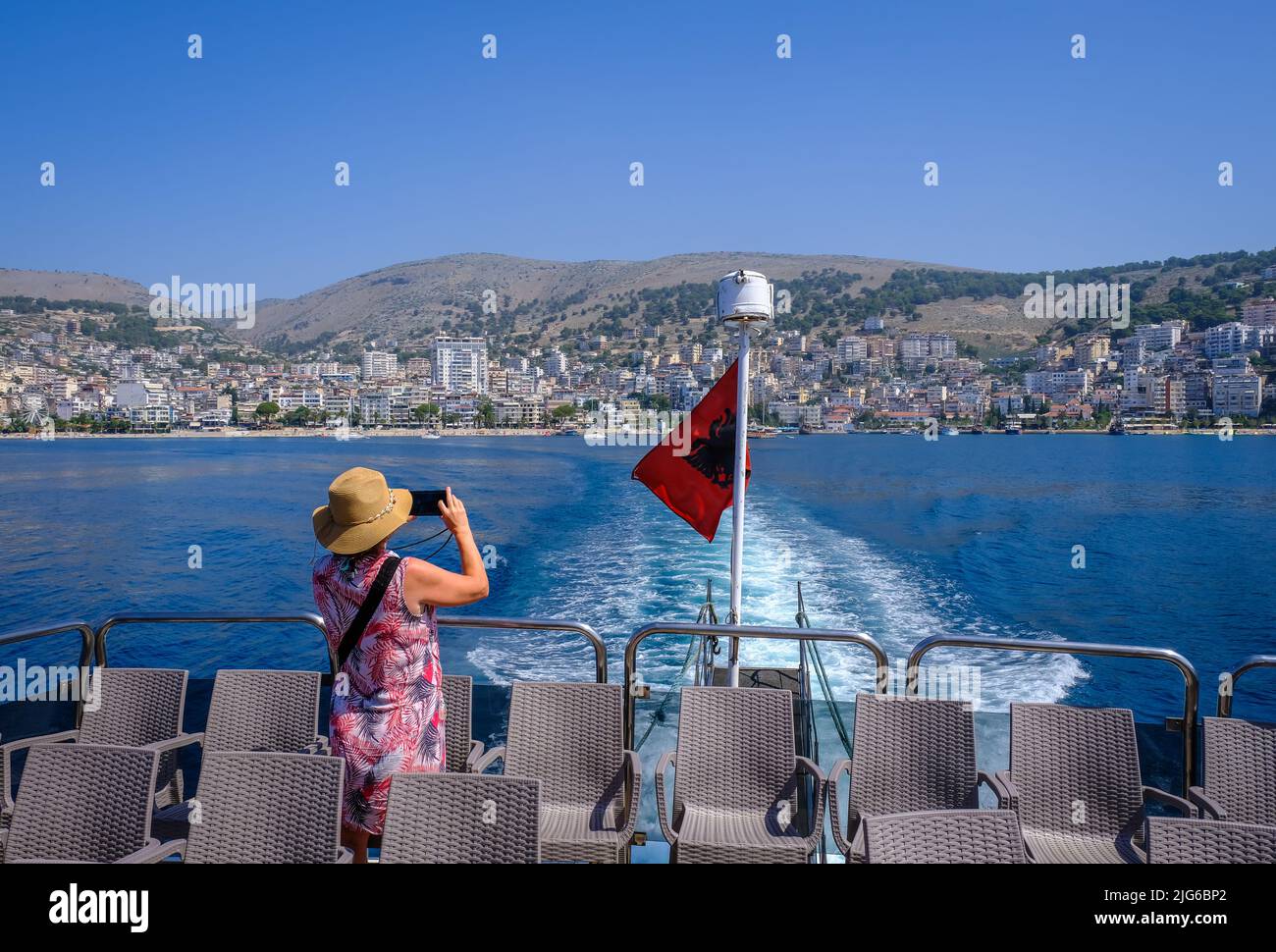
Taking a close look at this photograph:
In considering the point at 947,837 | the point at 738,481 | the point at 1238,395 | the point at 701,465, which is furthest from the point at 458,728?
the point at 1238,395

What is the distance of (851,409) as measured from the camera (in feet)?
406

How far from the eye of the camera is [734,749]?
343 cm

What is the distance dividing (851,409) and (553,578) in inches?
4427

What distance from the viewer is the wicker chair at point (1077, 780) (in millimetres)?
3256

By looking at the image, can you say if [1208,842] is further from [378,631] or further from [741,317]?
[741,317]

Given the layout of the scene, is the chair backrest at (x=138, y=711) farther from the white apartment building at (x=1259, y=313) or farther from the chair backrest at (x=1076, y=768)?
the white apartment building at (x=1259, y=313)

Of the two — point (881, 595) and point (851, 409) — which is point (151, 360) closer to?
point (851, 409)

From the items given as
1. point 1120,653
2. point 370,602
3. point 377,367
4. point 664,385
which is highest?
point 377,367

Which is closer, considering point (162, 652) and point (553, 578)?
point (162, 652)

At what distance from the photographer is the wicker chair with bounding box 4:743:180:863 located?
2662 millimetres

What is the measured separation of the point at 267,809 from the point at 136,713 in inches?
67.5

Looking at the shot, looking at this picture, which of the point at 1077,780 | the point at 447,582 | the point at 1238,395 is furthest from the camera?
the point at 1238,395
